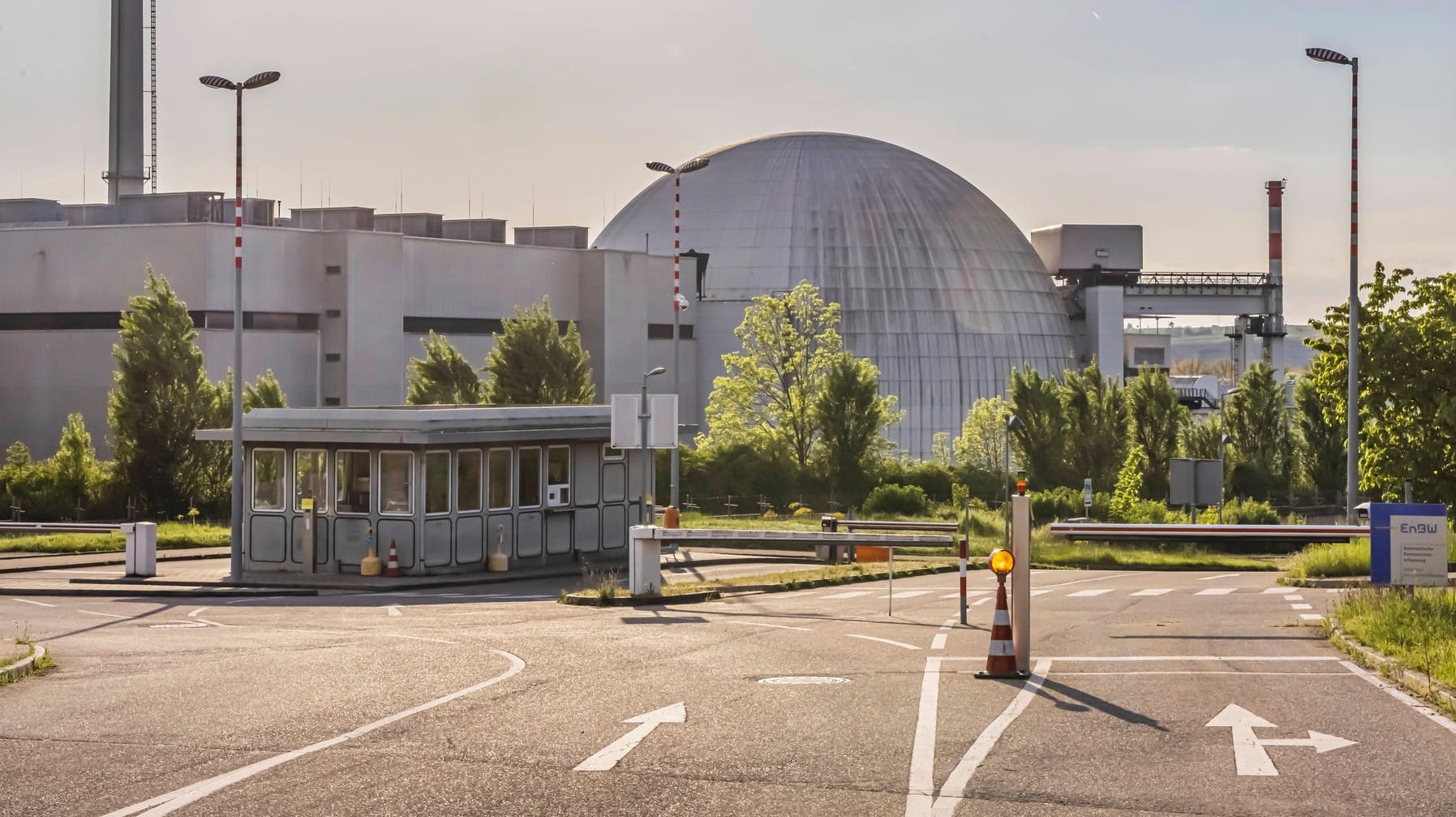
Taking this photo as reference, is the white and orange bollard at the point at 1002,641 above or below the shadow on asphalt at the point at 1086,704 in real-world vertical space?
above

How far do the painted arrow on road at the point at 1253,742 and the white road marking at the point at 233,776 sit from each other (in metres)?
5.65

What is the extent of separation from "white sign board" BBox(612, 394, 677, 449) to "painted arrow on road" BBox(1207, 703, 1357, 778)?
14.8 metres

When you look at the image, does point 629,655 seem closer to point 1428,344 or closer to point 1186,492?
point 1428,344

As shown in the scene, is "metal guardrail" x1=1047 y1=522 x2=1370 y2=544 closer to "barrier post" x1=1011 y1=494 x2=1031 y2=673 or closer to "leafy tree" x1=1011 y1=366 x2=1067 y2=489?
"barrier post" x1=1011 y1=494 x2=1031 y2=673

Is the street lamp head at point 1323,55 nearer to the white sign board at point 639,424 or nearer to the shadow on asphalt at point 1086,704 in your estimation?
the white sign board at point 639,424

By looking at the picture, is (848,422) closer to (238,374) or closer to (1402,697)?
(238,374)

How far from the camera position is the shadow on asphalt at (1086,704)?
12148 mm

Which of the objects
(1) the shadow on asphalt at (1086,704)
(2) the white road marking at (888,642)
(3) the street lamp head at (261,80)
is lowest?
(2) the white road marking at (888,642)

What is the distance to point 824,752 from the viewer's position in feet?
35.7

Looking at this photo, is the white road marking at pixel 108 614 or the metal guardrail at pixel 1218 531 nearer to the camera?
the white road marking at pixel 108 614

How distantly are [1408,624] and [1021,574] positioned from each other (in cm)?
452

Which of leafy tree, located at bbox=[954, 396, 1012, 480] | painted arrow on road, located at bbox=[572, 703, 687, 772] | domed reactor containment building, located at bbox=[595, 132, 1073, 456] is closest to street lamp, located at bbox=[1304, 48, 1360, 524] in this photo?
painted arrow on road, located at bbox=[572, 703, 687, 772]

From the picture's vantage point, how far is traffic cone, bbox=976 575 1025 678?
1450 cm

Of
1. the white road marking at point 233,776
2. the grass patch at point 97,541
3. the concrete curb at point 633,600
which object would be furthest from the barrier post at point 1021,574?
the grass patch at point 97,541
